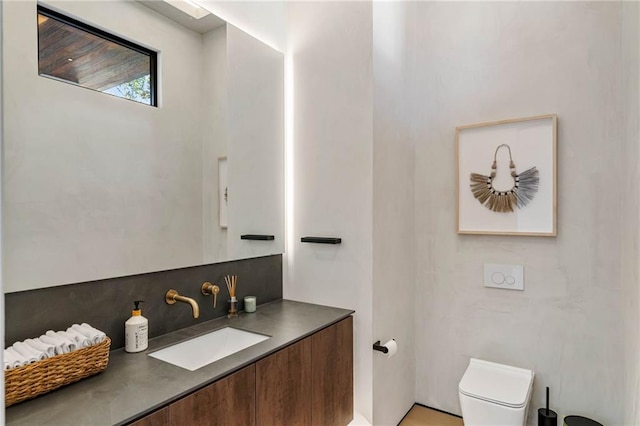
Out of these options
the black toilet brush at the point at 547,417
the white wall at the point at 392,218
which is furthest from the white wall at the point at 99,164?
the black toilet brush at the point at 547,417

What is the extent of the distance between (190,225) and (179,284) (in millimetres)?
269

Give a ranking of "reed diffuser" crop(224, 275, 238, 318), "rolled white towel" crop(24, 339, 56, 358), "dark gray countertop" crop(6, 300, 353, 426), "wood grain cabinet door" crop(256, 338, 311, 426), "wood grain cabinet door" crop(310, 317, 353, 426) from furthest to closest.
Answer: "reed diffuser" crop(224, 275, 238, 318) → "wood grain cabinet door" crop(310, 317, 353, 426) → "wood grain cabinet door" crop(256, 338, 311, 426) → "rolled white towel" crop(24, 339, 56, 358) → "dark gray countertop" crop(6, 300, 353, 426)

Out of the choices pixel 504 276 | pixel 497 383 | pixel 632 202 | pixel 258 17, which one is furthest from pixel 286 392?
pixel 258 17

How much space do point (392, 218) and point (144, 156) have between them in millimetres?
1288

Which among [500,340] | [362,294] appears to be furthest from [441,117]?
[500,340]

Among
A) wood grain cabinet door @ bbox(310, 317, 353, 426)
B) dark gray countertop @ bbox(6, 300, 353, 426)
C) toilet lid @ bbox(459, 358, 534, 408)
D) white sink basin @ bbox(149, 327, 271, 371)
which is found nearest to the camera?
dark gray countertop @ bbox(6, 300, 353, 426)

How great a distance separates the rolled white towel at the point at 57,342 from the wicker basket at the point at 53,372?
22 mm

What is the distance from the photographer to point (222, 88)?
188 cm

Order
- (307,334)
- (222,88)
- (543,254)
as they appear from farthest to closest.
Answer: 1. (543,254)
2. (222,88)
3. (307,334)

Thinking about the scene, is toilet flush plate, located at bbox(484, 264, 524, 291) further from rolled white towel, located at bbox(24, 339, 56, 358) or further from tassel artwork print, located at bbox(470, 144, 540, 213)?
rolled white towel, located at bbox(24, 339, 56, 358)

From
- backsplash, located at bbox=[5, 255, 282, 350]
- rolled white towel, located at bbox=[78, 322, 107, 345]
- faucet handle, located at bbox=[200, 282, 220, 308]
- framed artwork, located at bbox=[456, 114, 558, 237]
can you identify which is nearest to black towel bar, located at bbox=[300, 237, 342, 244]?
backsplash, located at bbox=[5, 255, 282, 350]

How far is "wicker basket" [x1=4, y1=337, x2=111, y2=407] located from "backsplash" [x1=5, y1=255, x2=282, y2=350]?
7.6 inches

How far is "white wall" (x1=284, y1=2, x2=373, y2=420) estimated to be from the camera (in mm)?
1927

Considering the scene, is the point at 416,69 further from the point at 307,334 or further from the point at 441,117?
the point at 307,334
